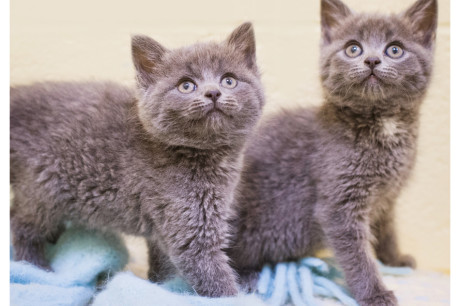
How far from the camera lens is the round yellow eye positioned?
1.23 m

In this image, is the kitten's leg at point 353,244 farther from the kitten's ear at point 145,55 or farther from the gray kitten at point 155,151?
the kitten's ear at point 145,55

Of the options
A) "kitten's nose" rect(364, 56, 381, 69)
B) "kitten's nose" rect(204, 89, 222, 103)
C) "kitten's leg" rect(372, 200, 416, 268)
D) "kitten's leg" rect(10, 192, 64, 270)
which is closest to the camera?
"kitten's nose" rect(204, 89, 222, 103)

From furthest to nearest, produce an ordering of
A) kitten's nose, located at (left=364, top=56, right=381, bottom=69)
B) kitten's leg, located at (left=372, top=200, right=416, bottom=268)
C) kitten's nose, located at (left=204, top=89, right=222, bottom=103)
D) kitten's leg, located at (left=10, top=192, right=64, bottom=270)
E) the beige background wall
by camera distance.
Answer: kitten's leg, located at (left=372, top=200, right=416, bottom=268)
the beige background wall
kitten's leg, located at (left=10, top=192, right=64, bottom=270)
kitten's nose, located at (left=364, top=56, right=381, bottom=69)
kitten's nose, located at (left=204, top=89, right=222, bottom=103)

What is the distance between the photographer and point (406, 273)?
1616 mm

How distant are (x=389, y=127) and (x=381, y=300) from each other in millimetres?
467

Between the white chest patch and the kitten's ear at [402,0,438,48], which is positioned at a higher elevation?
the kitten's ear at [402,0,438,48]

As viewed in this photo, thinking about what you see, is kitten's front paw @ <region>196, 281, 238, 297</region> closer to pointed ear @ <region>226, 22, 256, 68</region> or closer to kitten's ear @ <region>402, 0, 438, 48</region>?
pointed ear @ <region>226, 22, 256, 68</region>

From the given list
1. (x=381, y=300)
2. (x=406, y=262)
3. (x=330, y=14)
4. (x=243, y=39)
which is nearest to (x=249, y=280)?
(x=381, y=300)

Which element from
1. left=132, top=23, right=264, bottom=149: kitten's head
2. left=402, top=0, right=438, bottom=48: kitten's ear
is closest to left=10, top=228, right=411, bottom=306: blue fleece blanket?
left=132, top=23, right=264, bottom=149: kitten's head

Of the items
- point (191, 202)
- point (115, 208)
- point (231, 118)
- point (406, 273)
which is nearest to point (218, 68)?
point (231, 118)

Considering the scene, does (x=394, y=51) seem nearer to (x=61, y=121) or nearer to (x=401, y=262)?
(x=401, y=262)

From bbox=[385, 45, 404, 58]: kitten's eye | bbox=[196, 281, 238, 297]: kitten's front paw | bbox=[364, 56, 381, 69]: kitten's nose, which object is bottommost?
bbox=[196, 281, 238, 297]: kitten's front paw

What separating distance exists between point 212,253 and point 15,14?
0.87 m
